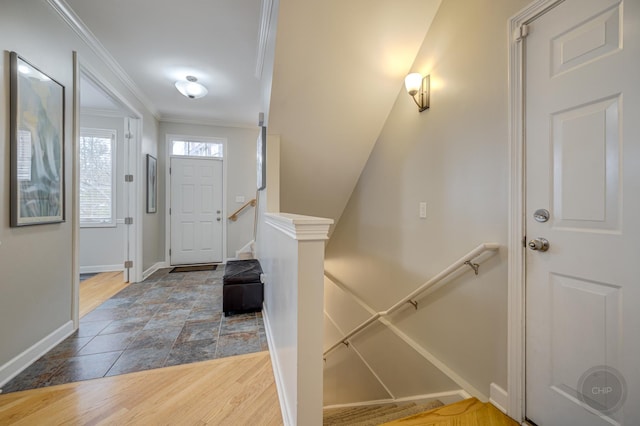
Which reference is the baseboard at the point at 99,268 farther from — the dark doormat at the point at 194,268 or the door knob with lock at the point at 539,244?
the door knob with lock at the point at 539,244

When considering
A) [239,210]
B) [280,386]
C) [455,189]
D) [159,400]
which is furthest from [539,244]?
[239,210]

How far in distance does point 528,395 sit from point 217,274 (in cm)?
385

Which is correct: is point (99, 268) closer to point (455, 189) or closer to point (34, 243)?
point (34, 243)

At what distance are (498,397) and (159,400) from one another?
6.12ft

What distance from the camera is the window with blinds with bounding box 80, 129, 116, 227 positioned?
4078mm

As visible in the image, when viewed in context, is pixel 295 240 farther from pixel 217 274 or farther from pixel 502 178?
pixel 217 274

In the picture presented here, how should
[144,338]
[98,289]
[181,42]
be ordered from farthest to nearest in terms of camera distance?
[98,289] → [181,42] → [144,338]

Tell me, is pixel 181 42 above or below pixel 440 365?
above

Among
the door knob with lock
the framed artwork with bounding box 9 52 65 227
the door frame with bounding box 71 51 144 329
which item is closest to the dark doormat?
the door frame with bounding box 71 51 144 329

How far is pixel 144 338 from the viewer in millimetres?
2090

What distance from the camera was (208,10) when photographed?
2.11 metres

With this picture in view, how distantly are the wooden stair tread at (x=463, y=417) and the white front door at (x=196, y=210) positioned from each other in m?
4.16

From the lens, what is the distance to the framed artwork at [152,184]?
3851mm

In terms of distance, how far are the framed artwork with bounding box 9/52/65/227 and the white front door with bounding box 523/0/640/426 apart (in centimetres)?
297
